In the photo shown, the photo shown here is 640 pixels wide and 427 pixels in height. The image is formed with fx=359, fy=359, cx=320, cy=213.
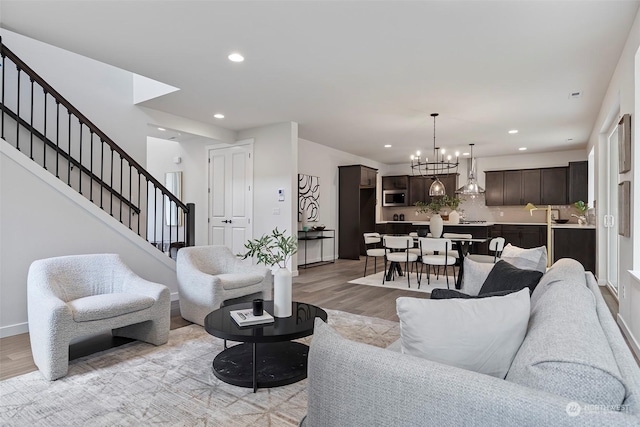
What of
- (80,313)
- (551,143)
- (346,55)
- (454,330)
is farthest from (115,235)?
(551,143)

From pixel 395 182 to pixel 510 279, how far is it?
872 cm

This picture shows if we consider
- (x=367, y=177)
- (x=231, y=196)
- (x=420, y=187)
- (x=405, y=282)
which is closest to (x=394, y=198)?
(x=420, y=187)

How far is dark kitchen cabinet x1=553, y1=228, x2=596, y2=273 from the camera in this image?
7.18 meters

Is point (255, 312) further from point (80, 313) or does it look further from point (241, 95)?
point (241, 95)

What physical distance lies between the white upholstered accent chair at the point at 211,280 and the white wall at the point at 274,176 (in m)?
2.14

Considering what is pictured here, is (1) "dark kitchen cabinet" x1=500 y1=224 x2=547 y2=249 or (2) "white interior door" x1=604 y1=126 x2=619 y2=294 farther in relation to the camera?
(1) "dark kitchen cabinet" x1=500 y1=224 x2=547 y2=249

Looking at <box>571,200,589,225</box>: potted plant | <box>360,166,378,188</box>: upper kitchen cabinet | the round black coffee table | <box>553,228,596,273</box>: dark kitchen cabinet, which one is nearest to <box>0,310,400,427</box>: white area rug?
the round black coffee table

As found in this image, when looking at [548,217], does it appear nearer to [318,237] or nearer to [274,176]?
[318,237]

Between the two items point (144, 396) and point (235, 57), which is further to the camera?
point (235, 57)

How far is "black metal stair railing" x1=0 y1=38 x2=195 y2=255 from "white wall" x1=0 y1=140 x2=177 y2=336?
1.90ft

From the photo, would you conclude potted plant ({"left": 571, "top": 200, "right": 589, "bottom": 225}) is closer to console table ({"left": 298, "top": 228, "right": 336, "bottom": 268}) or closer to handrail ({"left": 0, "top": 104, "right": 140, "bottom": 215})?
console table ({"left": 298, "top": 228, "right": 336, "bottom": 268})

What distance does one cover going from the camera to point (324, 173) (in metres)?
8.47

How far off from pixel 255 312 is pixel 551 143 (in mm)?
8089

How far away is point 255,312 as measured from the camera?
257 cm
